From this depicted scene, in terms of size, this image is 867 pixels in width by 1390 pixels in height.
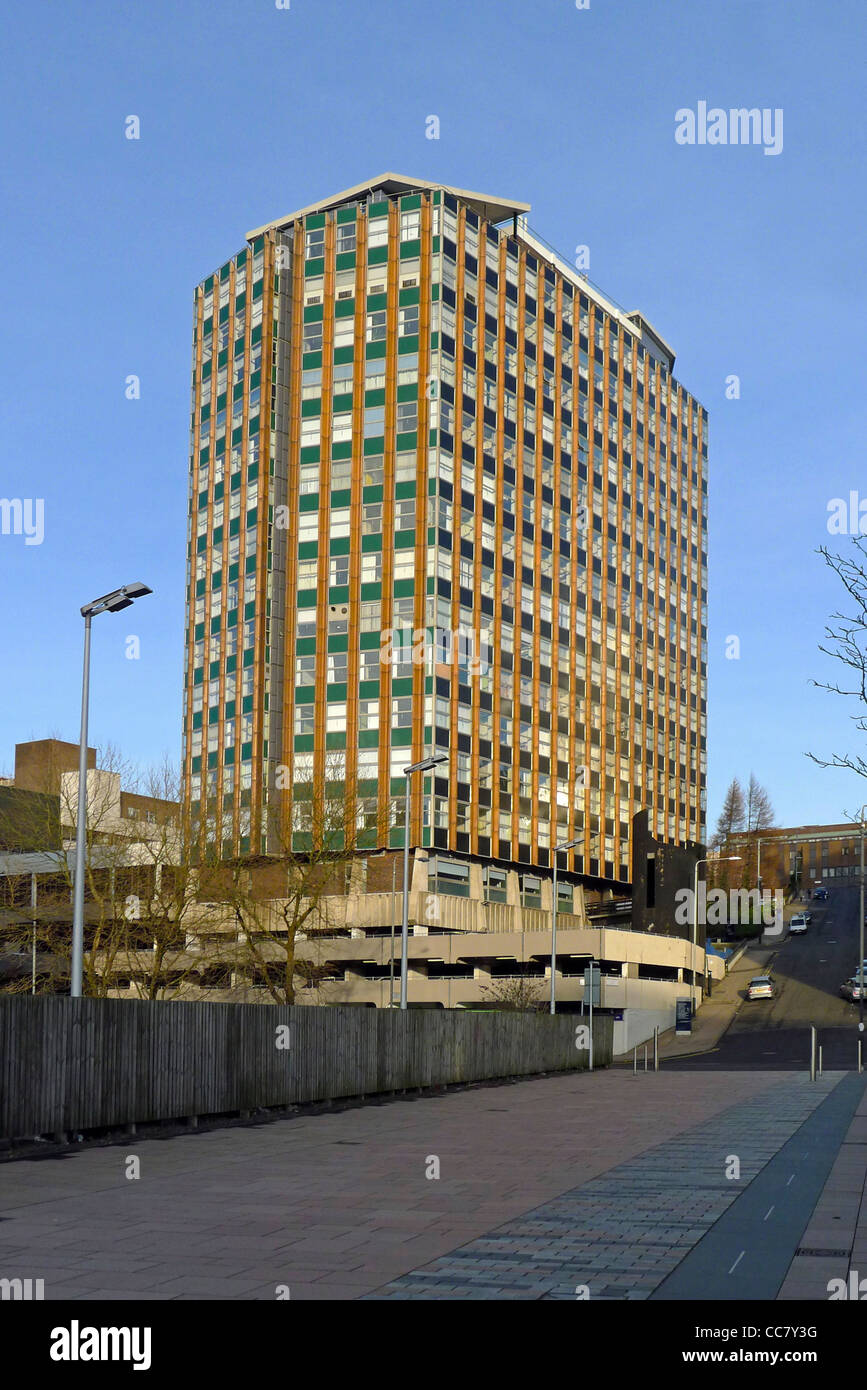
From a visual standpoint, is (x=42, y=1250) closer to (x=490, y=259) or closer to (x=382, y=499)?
(x=382, y=499)

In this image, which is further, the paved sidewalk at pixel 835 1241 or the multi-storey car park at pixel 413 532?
the multi-storey car park at pixel 413 532

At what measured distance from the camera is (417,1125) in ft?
87.6

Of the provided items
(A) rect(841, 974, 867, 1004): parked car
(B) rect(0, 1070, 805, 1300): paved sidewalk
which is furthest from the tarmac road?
(B) rect(0, 1070, 805, 1300): paved sidewalk

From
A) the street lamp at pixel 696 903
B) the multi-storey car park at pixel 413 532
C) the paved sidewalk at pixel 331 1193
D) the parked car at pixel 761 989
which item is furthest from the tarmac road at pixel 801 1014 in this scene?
the paved sidewalk at pixel 331 1193

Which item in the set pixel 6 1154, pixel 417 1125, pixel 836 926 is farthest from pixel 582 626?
pixel 6 1154

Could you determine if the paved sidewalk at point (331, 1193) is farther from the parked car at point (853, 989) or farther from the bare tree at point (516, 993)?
the parked car at point (853, 989)

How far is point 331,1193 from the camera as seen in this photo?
16.3 m

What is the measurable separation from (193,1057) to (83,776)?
Answer: 537 cm

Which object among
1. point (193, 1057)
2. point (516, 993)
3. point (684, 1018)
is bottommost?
point (684, 1018)

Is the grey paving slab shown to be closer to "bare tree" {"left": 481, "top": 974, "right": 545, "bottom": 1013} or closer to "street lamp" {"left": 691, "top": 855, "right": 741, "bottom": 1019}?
"bare tree" {"left": 481, "top": 974, "right": 545, "bottom": 1013}

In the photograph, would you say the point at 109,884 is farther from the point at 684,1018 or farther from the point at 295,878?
the point at 684,1018

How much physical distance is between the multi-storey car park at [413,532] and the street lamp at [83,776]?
53535 mm

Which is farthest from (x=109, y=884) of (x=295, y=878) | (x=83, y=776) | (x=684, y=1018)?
(x=684, y=1018)

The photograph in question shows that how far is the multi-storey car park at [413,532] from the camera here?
90562 mm
